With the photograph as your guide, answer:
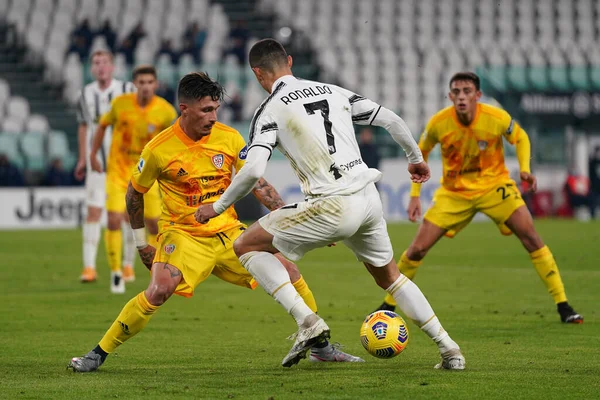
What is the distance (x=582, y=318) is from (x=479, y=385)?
11.2 ft

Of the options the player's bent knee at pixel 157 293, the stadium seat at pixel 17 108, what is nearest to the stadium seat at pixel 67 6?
the stadium seat at pixel 17 108

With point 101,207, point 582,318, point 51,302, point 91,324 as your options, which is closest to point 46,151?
point 101,207

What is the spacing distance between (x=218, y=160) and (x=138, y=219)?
662mm

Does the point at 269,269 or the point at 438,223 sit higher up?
the point at 269,269

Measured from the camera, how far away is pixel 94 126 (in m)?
12.8

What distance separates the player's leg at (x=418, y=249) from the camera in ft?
31.1

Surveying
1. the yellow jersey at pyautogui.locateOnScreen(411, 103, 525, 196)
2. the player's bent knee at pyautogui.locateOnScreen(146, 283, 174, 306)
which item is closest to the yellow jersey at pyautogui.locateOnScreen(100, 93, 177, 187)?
the yellow jersey at pyautogui.locateOnScreen(411, 103, 525, 196)

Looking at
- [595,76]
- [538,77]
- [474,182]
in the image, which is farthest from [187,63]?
[474,182]

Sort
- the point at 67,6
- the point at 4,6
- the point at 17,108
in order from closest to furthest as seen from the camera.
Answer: the point at 17,108 → the point at 4,6 → the point at 67,6

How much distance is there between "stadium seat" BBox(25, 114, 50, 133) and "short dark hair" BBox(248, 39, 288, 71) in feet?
70.1

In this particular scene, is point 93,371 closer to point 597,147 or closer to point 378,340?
point 378,340

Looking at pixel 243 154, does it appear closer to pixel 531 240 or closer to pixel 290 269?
pixel 290 269

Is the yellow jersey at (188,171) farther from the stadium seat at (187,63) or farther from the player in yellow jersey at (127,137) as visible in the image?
the stadium seat at (187,63)

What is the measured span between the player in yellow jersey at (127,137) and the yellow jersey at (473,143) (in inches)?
134
